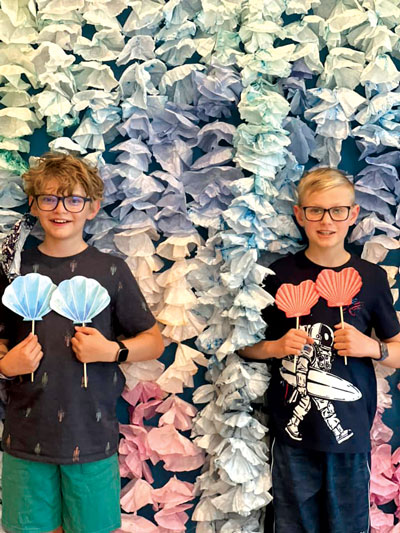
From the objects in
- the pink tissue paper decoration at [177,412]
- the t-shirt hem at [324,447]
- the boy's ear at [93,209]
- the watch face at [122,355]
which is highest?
the boy's ear at [93,209]

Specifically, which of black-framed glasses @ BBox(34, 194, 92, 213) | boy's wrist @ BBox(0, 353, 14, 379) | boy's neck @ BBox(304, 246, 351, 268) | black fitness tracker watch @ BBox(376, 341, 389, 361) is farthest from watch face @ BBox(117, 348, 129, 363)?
black fitness tracker watch @ BBox(376, 341, 389, 361)

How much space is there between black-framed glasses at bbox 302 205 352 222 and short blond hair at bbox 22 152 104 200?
0.67 meters

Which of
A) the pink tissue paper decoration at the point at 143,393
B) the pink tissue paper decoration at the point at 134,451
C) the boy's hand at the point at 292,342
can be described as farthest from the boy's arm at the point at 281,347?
the pink tissue paper decoration at the point at 134,451

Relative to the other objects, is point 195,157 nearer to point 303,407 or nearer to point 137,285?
point 137,285

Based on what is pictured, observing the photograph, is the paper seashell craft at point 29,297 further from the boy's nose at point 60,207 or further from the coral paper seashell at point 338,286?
the coral paper seashell at point 338,286

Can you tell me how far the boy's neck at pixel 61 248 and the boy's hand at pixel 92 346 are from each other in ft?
0.79

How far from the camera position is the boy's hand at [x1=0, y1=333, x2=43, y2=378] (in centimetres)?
159

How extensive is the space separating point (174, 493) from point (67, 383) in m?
0.60

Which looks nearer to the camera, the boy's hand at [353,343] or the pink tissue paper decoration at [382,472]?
the boy's hand at [353,343]

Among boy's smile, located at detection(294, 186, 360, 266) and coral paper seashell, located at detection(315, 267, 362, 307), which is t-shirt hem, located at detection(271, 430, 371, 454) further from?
boy's smile, located at detection(294, 186, 360, 266)

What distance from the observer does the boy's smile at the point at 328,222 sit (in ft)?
5.54

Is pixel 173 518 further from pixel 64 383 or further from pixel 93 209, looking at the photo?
pixel 93 209

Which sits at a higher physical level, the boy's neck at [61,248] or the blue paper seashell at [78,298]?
the boy's neck at [61,248]

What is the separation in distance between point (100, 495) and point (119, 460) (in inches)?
9.4
